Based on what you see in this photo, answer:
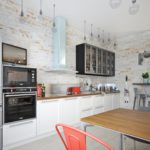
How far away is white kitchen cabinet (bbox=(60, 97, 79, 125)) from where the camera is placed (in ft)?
9.68

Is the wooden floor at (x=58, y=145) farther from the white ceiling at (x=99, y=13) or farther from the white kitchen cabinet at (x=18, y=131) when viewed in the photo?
→ the white ceiling at (x=99, y=13)

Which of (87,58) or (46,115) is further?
(87,58)

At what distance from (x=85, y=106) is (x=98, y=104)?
58 centimetres

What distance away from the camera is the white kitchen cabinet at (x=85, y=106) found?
3384 millimetres

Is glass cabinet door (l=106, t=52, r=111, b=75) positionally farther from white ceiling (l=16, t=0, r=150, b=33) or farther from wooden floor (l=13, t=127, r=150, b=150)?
wooden floor (l=13, t=127, r=150, b=150)

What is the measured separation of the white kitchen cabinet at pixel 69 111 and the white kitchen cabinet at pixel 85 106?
15 centimetres

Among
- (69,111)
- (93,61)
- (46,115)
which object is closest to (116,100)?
(93,61)

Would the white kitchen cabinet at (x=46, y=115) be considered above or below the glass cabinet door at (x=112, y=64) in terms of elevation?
below

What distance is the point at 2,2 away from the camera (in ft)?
8.78

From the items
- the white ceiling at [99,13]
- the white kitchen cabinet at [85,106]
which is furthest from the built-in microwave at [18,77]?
the white ceiling at [99,13]

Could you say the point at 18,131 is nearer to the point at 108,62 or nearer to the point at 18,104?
the point at 18,104

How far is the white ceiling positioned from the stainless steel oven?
1892 millimetres

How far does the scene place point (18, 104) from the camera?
2.28 m

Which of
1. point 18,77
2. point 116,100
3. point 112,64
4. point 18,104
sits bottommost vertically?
point 116,100
